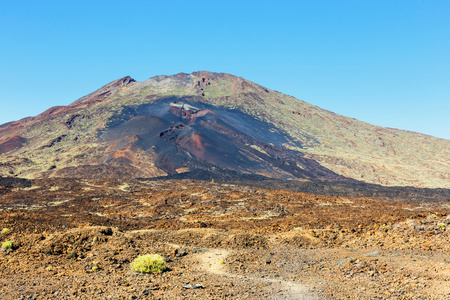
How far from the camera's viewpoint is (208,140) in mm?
82875

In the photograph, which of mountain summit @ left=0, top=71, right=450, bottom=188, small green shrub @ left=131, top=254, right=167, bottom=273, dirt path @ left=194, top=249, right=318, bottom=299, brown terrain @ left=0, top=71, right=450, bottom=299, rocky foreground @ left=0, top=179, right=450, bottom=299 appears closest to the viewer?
rocky foreground @ left=0, top=179, right=450, bottom=299

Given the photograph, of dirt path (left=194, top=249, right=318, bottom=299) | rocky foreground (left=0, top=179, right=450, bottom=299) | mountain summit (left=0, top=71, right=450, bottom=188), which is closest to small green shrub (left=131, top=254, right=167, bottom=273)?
rocky foreground (left=0, top=179, right=450, bottom=299)

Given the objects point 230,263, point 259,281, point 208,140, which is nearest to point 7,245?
point 230,263

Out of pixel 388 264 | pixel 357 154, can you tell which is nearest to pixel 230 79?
pixel 357 154

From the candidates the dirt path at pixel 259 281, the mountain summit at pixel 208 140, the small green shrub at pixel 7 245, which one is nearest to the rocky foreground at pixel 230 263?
the dirt path at pixel 259 281

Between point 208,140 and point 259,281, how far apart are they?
236ft

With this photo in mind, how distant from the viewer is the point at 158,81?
155625 mm

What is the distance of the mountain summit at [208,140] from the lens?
238 feet

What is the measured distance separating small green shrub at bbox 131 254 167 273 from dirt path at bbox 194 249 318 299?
172cm

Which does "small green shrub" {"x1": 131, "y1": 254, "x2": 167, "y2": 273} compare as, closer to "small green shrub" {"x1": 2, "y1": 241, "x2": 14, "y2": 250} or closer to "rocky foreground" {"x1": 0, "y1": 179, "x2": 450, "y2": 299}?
"rocky foreground" {"x1": 0, "y1": 179, "x2": 450, "y2": 299}

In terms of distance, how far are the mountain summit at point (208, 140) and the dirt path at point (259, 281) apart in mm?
52337

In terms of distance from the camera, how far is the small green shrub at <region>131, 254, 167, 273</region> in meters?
11.8

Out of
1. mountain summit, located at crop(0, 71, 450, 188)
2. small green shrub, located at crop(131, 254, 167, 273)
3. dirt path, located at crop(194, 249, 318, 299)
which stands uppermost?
mountain summit, located at crop(0, 71, 450, 188)

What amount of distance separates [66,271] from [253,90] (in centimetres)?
15517
